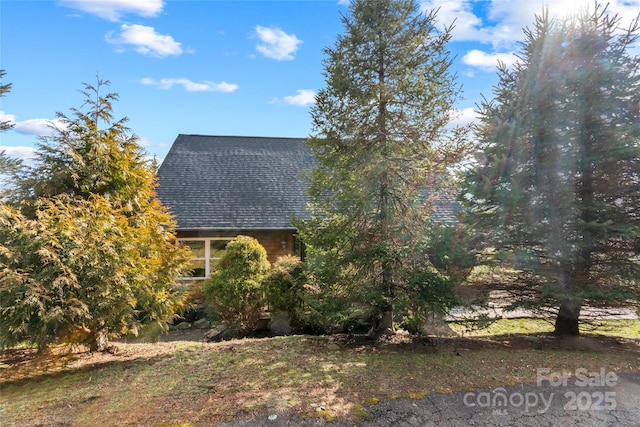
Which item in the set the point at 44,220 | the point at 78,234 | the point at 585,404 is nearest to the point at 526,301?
the point at 585,404

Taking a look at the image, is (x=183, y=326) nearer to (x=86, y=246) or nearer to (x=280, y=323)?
(x=280, y=323)

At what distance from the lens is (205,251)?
38.1 feet

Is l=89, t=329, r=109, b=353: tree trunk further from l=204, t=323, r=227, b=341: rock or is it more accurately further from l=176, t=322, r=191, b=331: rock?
l=176, t=322, r=191, b=331: rock

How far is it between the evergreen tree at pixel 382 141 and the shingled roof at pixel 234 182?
4.31 meters

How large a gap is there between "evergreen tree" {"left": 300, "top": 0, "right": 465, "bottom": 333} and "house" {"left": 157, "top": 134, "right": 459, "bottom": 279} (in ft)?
17.9

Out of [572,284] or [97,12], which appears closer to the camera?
[572,284]

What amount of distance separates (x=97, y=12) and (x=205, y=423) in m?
7.13

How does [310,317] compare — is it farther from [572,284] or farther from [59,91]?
[59,91]

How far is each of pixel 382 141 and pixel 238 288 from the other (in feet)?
16.6

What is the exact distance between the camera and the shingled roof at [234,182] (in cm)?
1186

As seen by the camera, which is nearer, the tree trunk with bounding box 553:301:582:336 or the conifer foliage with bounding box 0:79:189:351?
the conifer foliage with bounding box 0:79:189:351

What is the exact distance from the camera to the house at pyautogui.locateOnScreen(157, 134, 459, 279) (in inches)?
459

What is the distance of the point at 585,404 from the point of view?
3.38m

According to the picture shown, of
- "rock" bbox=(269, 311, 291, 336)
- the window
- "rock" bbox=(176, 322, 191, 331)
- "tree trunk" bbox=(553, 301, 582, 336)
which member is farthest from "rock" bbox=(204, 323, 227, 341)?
"tree trunk" bbox=(553, 301, 582, 336)
